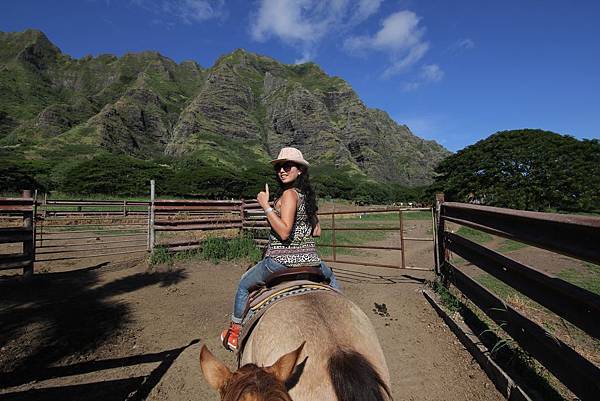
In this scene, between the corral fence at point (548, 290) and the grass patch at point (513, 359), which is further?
the grass patch at point (513, 359)

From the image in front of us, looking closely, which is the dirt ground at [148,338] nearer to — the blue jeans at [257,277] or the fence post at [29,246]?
the fence post at [29,246]

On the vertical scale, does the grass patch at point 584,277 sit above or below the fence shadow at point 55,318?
above

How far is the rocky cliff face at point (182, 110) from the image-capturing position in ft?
362

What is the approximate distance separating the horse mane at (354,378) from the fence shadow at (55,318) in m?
3.11

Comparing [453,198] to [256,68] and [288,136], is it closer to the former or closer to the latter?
[288,136]

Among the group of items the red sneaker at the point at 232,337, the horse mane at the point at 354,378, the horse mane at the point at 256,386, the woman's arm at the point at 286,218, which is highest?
the woman's arm at the point at 286,218

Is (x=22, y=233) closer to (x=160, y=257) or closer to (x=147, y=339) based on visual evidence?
(x=160, y=257)

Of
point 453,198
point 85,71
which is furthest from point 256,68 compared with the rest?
point 453,198

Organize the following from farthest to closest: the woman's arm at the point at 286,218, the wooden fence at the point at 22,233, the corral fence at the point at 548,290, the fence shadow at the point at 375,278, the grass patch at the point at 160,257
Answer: the grass patch at the point at 160,257, the fence shadow at the point at 375,278, the wooden fence at the point at 22,233, the woman's arm at the point at 286,218, the corral fence at the point at 548,290

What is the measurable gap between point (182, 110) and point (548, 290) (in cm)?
15853

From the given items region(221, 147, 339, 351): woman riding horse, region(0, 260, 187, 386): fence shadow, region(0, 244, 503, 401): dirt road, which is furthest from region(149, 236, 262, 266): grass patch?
region(221, 147, 339, 351): woman riding horse

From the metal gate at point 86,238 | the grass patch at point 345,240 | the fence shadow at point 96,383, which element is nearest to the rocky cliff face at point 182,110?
the metal gate at point 86,238

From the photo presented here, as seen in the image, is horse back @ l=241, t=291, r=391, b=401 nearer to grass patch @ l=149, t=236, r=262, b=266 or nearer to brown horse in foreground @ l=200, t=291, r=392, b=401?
brown horse in foreground @ l=200, t=291, r=392, b=401

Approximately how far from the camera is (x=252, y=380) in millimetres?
1176
